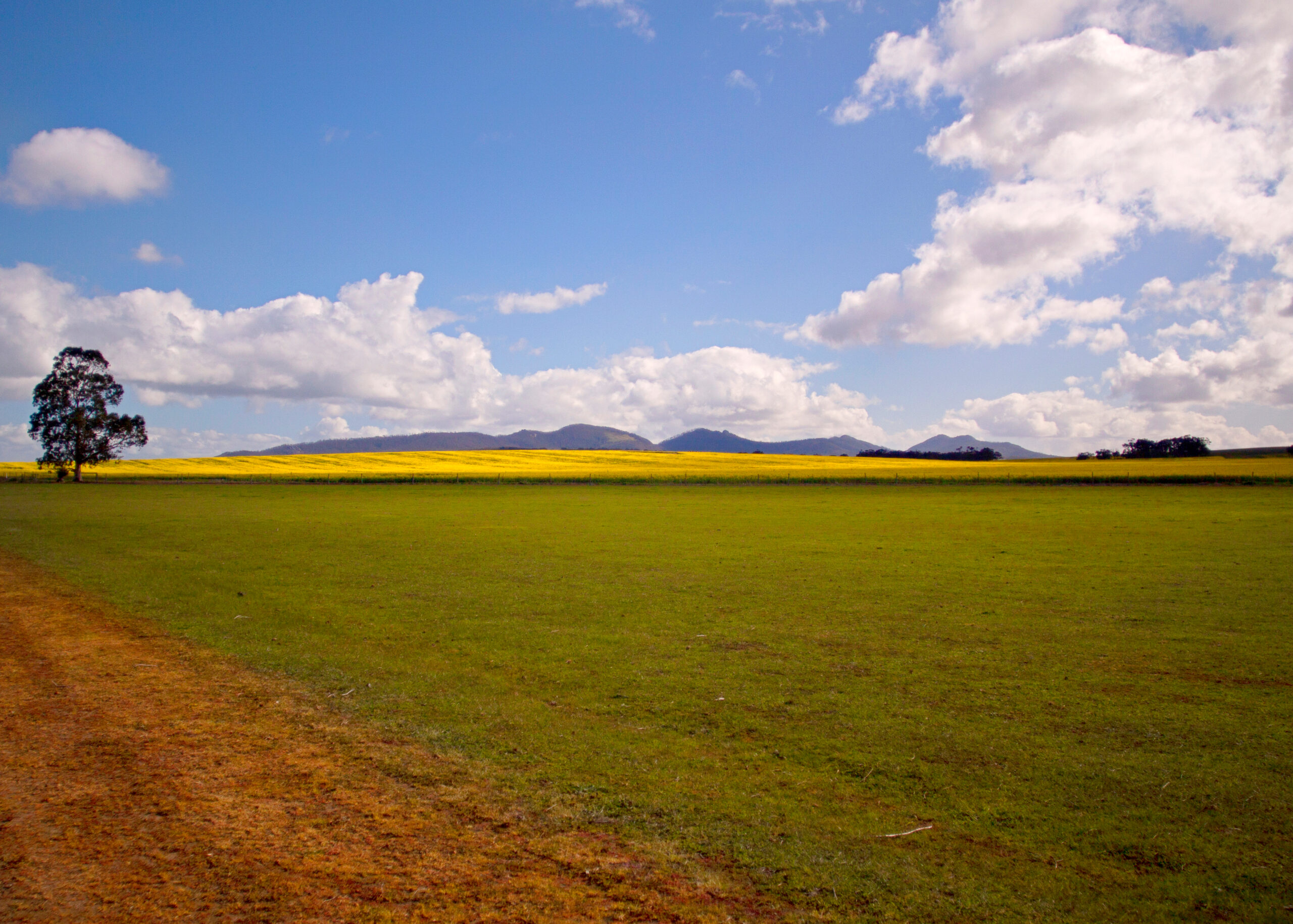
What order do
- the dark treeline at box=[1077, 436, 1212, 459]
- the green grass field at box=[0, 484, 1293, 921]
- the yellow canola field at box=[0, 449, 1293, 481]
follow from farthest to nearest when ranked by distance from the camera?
the dark treeline at box=[1077, 436, 1212, 459] → the yellow canola field at box=[0, 449, 1293, 481] → the green grass field at box=[0, 484, 1293, 921]

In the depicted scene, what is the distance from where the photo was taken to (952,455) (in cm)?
12244

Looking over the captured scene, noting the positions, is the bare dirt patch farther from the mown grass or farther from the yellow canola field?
the yellow canola field

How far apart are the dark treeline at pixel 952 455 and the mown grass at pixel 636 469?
72.8 ft

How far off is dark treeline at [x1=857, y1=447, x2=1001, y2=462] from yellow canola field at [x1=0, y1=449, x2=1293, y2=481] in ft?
71.7

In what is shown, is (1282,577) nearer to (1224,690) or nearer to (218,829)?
(1224,690)

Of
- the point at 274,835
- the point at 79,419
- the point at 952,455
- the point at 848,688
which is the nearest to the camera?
the point at 274,835

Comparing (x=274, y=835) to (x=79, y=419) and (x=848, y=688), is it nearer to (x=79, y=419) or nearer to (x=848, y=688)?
(x=848, y=688)

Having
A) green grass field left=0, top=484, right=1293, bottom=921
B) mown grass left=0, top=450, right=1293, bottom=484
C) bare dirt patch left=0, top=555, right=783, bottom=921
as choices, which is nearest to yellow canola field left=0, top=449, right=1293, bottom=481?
mown grass left=0, top=450, right=1293, bottom=484

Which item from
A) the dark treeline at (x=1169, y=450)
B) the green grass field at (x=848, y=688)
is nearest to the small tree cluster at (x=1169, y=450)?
the dark treeline at (x=1169, y=450)

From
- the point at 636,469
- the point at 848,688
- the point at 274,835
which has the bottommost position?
the point at 274,835

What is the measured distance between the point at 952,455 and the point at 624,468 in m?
77.0

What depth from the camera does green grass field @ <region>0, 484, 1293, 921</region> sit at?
4.75m

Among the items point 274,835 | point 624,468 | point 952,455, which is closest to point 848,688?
point 274,835

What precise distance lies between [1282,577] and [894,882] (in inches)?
635
